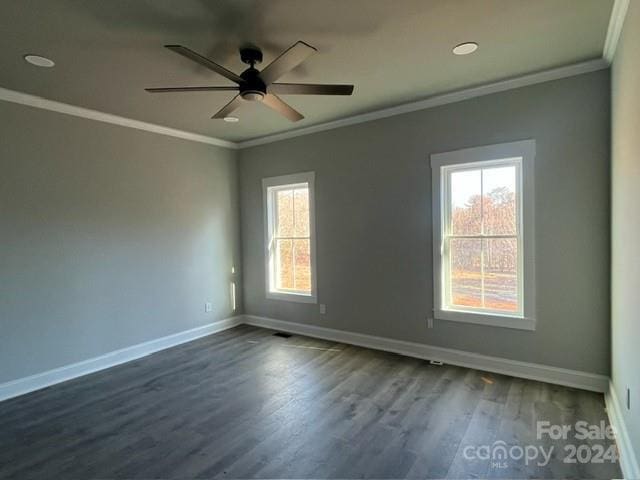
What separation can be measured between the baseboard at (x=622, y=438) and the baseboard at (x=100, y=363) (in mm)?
4383

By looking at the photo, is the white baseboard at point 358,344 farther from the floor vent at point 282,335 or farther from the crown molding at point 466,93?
the crown molding at point 466,93

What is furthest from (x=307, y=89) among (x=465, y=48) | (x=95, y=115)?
(x=95, y=115)

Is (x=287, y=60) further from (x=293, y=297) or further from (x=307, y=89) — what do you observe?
(x=293, y=297)

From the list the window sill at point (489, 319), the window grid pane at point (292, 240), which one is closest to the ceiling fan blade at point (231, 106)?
the window grid pane at point (292, 240)

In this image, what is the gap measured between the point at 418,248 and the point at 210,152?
3217 mm

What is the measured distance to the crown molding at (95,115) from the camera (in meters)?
3.27

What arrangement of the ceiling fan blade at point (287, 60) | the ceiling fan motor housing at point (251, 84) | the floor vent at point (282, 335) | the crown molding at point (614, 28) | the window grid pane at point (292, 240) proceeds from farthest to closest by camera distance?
the window grid pane at point (292, 240) < the floor vent at point (282, 335) < the ceiling fan motor housing at point (251, 84) < the crown molding at point (614, 28) < the ceiling fan blade at point (287, 60)

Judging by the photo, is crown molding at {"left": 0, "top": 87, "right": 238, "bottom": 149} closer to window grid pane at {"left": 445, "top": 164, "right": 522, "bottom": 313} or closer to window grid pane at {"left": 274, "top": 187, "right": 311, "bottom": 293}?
window grid pane at {"left": 274, "top": 187, "right": 311, "bottom": 293}

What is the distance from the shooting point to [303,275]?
4973 mm

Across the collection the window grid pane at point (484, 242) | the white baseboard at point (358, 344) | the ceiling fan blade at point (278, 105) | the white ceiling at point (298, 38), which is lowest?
the white baseboard at point (358, 344)

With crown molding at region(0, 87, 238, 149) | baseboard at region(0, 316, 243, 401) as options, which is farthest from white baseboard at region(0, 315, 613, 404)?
crown molding at region(0, 87, 238, 149)

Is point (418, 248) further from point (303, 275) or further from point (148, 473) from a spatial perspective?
point (148, 473)

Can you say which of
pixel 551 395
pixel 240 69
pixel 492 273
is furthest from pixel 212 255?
pixel 551 395

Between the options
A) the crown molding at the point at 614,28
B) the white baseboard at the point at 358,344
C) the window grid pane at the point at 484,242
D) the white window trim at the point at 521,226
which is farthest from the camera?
the window grid pane at the point at 484,242
